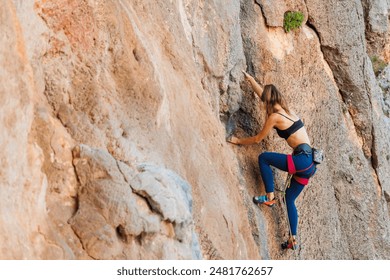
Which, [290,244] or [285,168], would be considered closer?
[285,168]

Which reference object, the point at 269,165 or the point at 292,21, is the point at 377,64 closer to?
the point at 292,21

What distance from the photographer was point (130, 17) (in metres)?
7.19

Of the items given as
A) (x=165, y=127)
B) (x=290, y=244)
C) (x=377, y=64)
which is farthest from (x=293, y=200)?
(x=377, y=64)

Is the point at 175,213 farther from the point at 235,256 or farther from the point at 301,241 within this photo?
the point at 301,241

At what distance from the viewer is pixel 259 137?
9602mm

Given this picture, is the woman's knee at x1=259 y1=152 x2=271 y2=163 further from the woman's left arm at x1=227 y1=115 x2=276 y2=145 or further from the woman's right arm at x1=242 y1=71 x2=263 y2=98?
the woman's right arm at x1=242 y1=71 x2=263 y2=98

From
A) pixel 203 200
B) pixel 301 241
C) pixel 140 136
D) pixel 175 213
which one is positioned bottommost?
pixel 301 241

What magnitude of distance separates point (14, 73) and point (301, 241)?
6667 mm

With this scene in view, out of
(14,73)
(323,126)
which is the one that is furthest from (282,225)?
(14,73)

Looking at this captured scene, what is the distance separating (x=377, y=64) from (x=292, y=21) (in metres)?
5.52

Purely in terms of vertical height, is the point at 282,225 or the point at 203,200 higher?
the point at 203,200

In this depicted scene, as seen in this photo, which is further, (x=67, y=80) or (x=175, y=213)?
(x=67, y=80)

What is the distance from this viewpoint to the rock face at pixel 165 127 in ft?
18.1


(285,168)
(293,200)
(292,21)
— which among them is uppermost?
(292,21)
